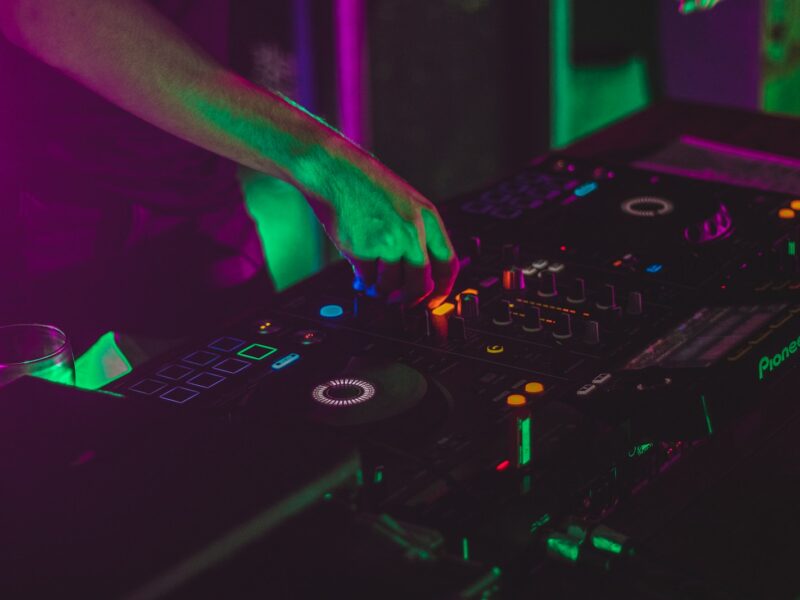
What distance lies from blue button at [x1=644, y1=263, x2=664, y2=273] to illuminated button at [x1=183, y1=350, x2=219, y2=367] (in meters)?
0.51

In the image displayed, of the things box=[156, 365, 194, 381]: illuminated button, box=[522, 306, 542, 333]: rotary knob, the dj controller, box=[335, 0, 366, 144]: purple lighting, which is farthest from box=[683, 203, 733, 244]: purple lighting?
box=[335, 0, 366, 144]: purple lighting

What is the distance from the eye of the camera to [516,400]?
42.1 inches

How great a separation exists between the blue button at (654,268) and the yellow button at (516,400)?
0.35 m

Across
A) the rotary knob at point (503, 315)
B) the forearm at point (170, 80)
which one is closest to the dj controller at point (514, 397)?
the rotary knob at point (503, 315)

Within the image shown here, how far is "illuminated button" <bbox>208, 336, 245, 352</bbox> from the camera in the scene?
122 cm

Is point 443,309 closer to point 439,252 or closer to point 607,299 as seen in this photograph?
point 439,252

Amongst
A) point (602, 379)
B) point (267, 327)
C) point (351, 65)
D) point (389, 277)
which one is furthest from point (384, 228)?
point (351, 65)

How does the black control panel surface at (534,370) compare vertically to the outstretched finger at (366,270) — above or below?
below

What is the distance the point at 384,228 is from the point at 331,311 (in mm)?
141

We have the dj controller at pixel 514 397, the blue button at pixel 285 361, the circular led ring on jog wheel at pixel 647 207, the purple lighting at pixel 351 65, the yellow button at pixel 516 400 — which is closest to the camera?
the dj controller at pixel 514 397

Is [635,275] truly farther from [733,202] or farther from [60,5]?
[60,5]

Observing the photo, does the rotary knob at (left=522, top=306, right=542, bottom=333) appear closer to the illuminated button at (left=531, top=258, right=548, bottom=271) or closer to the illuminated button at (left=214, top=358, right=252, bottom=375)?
the illuminated button at (left=531, top=258, right=548, bottom=271)

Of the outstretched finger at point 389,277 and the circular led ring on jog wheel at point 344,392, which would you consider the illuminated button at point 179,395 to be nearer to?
the circular led ring on jog wheel at point 344,392

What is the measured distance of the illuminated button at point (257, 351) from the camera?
1.20 m
